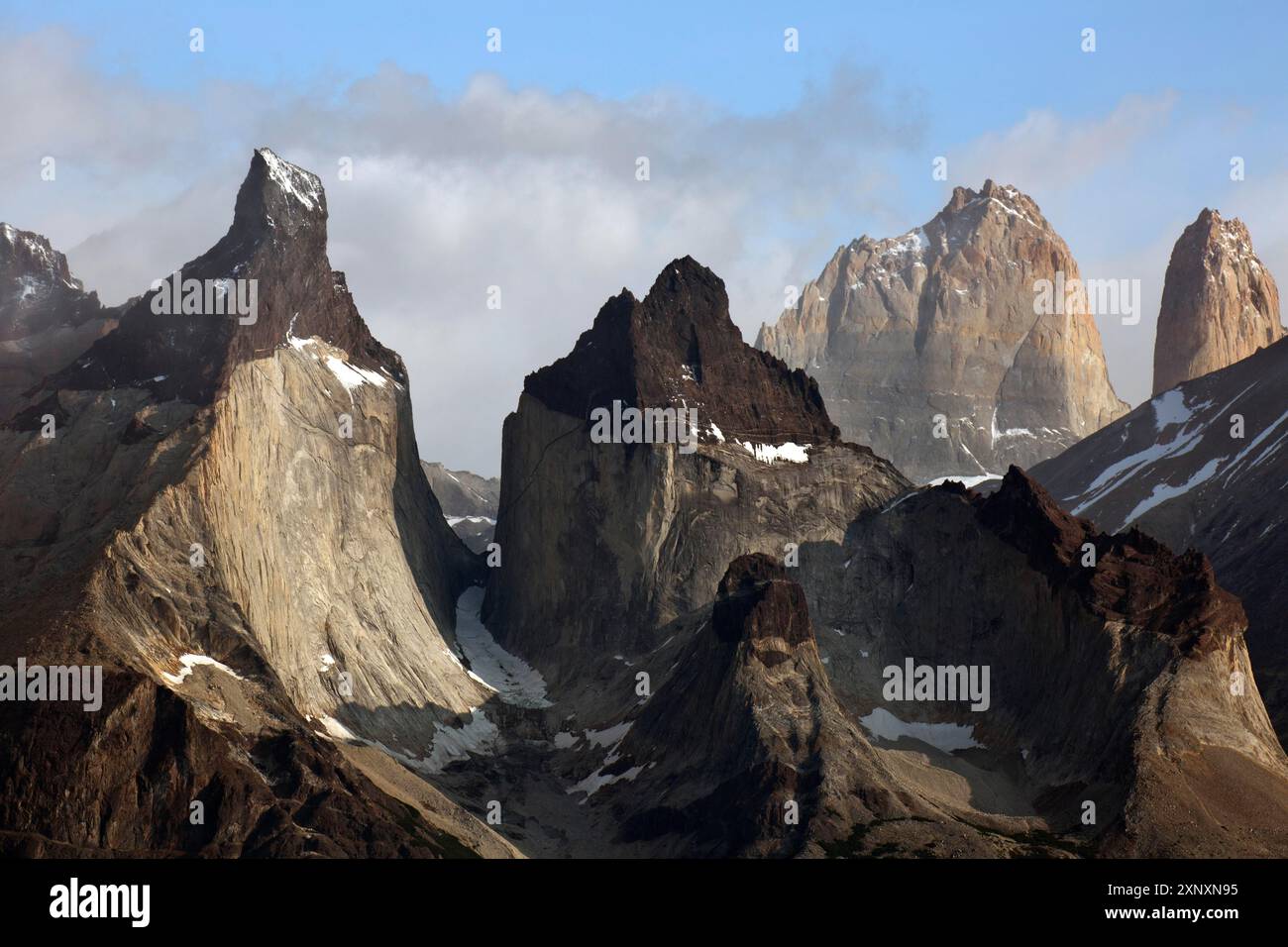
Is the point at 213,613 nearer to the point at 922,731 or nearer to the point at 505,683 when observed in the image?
the point at 505,683

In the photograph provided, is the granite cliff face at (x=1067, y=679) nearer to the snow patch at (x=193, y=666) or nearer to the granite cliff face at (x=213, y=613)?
the granite cliff face at (x=213, y=613)

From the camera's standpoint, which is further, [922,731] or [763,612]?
[922,731]

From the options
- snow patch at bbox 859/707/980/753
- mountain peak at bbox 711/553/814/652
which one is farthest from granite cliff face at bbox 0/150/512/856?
snow patch at bbox 859/707/980/753

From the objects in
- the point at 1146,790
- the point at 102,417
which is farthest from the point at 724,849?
the point at 102,417

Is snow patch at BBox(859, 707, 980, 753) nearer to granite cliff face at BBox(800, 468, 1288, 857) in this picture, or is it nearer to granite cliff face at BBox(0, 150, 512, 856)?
granite cliff face at BBox(800, 468, 1288, 857)

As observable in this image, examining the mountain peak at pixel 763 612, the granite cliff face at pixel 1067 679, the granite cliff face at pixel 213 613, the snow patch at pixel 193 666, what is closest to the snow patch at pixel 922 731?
the granite cliff face at pixel 1067 679

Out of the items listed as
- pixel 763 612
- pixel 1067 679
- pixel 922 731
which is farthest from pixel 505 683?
pixel 1067 679

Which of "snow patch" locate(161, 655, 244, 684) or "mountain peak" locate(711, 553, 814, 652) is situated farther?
"mountain peak" locate(711, 553, 814, 652)
